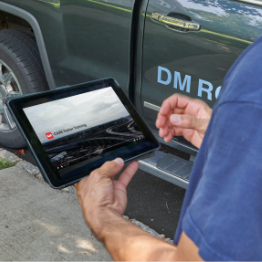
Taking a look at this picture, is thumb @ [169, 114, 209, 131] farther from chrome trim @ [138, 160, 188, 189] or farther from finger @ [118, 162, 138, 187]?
chrome trim @ [138, 160, 188, 189]

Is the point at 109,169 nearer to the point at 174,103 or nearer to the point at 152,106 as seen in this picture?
the point at 174,103

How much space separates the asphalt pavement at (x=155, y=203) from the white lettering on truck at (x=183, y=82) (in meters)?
0.98

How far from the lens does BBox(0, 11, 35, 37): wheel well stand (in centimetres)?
304

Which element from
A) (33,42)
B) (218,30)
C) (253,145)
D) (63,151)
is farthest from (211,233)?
(33,42)

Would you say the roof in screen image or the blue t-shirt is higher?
the blue t-shirt

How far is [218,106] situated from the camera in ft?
1.92

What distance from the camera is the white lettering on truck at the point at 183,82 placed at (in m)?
1.92

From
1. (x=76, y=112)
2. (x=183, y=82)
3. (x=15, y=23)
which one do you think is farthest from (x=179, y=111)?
(x=15, y=23)

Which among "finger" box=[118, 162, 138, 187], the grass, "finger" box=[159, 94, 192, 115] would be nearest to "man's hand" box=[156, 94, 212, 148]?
"finger" box=[159, 94, 192, 115]

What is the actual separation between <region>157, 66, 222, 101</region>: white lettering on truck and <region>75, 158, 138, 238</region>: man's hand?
35.1 inches

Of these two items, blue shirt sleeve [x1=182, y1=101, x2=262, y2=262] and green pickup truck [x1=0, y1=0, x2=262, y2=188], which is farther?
green pickup truck [x1=0, y1=0, x2=262, y2=188]

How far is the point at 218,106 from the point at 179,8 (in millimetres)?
1492

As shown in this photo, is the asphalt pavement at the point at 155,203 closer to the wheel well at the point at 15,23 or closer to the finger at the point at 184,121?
the finger at the point at 184,121

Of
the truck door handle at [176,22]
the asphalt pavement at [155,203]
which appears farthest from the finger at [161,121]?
the asphalt pavement at [155,203]
